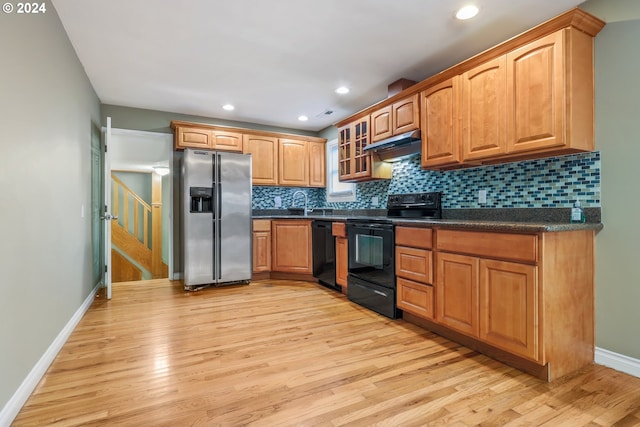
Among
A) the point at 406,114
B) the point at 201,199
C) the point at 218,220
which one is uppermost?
the point at 406,114

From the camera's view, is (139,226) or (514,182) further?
(139,226)

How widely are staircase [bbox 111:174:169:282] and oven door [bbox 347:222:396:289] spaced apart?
5.42 meters

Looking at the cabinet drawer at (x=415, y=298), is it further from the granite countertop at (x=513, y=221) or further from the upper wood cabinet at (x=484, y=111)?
the upper wood cabinet at (x=484, y=111)

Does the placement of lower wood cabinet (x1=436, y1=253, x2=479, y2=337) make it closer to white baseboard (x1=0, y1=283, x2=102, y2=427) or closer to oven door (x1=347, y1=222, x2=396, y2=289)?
oven door (x1=347, y1=222, x2=396, y2=289)

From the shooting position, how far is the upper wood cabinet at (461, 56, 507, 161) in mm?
2361

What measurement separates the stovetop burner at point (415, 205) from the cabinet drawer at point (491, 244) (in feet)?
2.76

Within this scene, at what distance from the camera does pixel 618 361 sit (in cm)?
201

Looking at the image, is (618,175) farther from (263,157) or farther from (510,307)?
(263,157)

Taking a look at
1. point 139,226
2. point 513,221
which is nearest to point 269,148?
point 513,221

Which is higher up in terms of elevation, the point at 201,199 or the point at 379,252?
the point at 201,199

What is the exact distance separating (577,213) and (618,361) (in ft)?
3.06

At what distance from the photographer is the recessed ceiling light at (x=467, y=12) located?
2.26m

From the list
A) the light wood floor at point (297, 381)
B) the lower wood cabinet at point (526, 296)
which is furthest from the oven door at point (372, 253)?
the lower wood cabinet at point (526, 296)

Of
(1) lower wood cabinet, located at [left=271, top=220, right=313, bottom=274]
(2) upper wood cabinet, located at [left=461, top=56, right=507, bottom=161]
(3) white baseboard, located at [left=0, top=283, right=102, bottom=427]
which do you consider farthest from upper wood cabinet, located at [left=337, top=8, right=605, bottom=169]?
(3) white baseboard, located at [left=0, top=283, right=102, bottom=427]
